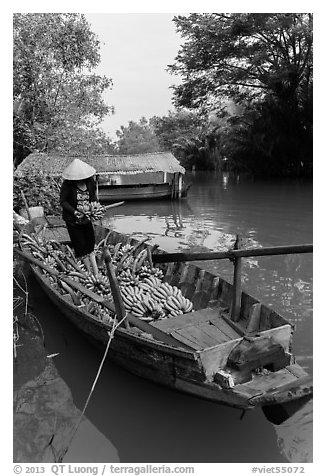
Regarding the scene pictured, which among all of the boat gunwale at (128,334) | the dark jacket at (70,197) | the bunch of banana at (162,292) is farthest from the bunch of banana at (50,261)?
the bunch of banana at (162,292)

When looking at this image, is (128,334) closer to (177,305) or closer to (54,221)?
(177,305)

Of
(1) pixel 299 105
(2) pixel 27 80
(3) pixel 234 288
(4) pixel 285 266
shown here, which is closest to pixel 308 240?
(4) pixel 285 266

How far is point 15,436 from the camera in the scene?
374 centimetres

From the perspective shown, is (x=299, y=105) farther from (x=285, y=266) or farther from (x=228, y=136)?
(x=285, y=266)

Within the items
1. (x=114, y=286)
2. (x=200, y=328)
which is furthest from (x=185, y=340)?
(x=114, y=286)

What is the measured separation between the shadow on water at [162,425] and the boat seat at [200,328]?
1.66ft

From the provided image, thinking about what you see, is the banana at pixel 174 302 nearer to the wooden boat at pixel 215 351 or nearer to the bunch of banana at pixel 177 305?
the bunch of banana at pixel 177 305

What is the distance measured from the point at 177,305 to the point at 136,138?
49.8 meters

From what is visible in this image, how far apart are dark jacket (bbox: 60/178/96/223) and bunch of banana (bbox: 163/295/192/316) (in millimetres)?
1762

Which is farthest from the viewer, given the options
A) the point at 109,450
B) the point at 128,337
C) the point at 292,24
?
the point at 292,24

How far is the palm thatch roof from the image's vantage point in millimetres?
15023

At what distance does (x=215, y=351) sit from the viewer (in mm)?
3453

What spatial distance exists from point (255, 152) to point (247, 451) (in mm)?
23386

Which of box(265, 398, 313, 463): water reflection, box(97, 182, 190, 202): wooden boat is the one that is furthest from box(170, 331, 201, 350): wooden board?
box(97, 182, 190, 202): wooden boat
